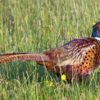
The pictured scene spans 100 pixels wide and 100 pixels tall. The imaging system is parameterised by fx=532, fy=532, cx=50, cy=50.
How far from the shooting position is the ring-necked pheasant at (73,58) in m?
5.00

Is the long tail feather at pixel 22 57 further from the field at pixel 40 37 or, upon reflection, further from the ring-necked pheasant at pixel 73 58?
the field at pixel 40 37

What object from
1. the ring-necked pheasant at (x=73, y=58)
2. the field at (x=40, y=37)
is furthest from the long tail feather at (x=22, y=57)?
the field at (x=40, y=37)

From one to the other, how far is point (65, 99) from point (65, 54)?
0.80 metres

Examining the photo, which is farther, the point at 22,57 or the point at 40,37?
the point at 40,37

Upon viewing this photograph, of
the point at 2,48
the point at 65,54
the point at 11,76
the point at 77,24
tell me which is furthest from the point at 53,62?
the point at 77,24

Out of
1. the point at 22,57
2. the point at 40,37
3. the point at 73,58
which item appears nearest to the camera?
the point at 22,57

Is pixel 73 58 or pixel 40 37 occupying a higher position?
pixel 40 37

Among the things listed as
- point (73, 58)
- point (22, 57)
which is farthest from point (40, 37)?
point (22, 57)

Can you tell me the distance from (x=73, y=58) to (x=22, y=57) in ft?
1.74

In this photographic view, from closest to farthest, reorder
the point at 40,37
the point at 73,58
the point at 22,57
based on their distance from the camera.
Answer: the point at 22,57 < the point at 73,58 < the point at 40,37

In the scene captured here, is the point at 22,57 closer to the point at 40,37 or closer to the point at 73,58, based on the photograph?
the point at 73,58

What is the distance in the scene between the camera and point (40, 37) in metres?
6.54

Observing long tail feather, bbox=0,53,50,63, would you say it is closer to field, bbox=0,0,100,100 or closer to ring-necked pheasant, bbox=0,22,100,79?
ring-necked pheasant, bbox=0,22,100,79

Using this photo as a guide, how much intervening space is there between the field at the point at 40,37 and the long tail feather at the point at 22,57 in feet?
0.50
